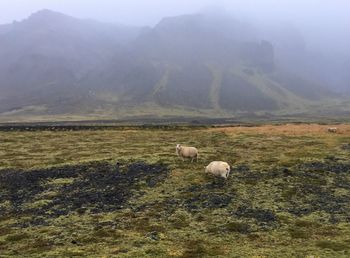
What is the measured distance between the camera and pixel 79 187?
41281mm

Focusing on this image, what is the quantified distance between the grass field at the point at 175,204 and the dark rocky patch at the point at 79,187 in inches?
3.6

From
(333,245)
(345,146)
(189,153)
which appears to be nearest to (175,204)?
(333,245)

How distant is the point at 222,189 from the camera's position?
3888 cm

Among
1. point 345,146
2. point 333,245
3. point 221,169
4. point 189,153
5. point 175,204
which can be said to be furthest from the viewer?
point 345,146

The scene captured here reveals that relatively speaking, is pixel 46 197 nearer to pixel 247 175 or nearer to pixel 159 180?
pixel 159 180

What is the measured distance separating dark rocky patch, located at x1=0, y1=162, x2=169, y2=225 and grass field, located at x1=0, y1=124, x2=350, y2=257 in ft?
0.30

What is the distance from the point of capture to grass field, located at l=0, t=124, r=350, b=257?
2592cm

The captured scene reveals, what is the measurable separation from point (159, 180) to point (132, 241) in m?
16.0

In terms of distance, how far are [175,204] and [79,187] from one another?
11.1m

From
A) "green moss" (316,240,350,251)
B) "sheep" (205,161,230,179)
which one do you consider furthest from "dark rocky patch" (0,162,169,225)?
"green moss" (316,240,350,251)

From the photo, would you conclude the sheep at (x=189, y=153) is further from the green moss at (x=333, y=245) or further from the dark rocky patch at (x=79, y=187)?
the green moss at (x=333, y=245)

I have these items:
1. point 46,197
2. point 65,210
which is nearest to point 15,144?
point 46,197

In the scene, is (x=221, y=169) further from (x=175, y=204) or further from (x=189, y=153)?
(x=189, y=153)

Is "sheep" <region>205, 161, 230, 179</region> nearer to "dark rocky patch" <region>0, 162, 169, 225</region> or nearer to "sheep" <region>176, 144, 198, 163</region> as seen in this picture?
"dark rocky patch" <region>0, 162, 169, 225</region>
